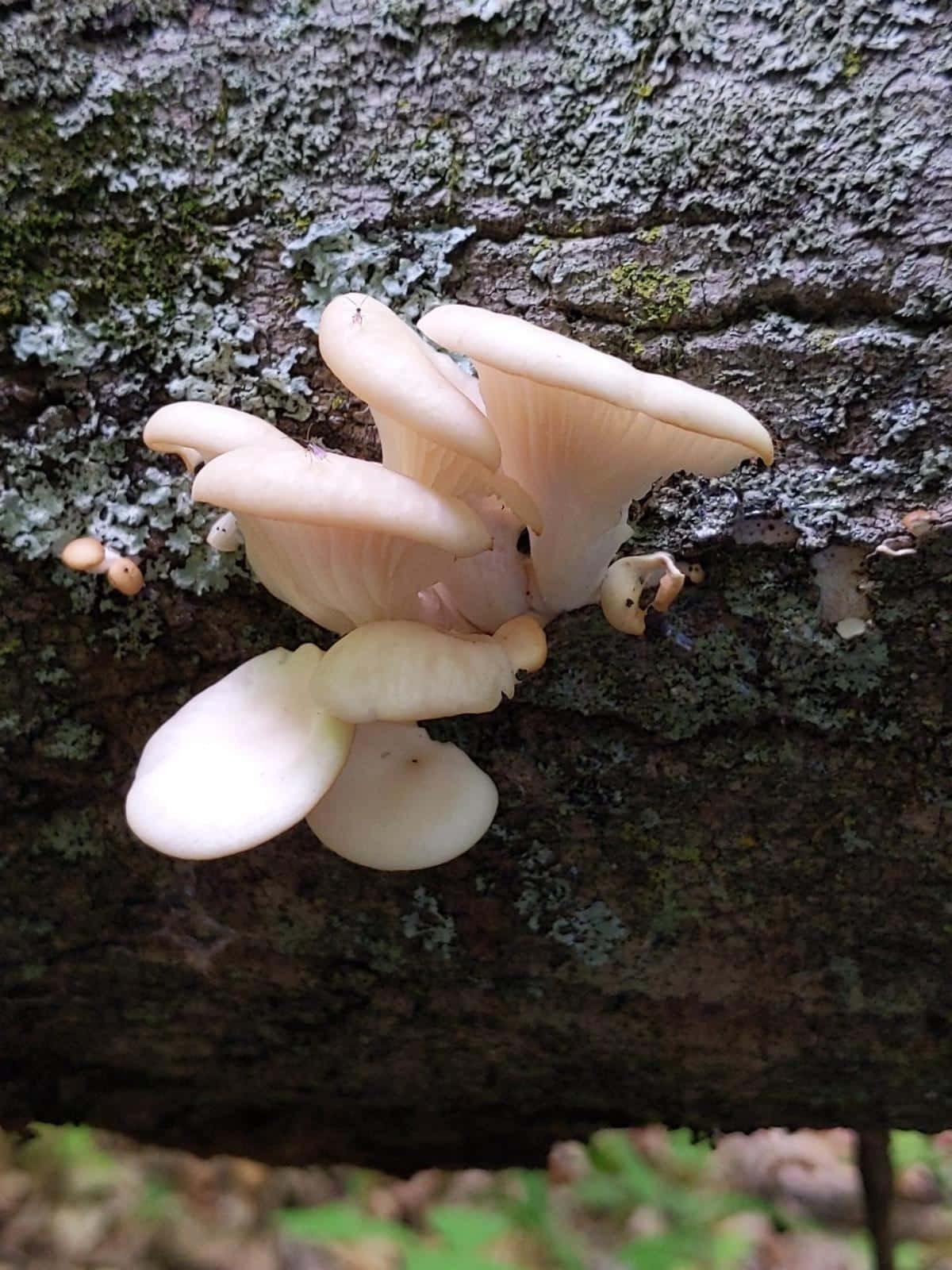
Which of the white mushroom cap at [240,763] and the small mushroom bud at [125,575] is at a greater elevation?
the small mushroom bud at [125,575]

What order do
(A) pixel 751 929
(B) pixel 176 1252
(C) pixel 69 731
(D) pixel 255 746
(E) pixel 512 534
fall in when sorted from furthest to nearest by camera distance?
1. (B) pixel 176 1252
2. (A) pixel 751 929
3. (C) pixel 69 731
4. (E) pixel 512 534
5. (D) pixel 255 746

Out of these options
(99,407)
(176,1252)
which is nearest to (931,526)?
(99,407)

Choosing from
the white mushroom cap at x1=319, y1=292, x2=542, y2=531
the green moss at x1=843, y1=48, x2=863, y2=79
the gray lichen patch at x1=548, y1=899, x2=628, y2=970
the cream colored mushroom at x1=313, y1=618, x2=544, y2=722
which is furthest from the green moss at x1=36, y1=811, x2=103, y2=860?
the green moss at x1=843, y1=48, x2=863, y2=79

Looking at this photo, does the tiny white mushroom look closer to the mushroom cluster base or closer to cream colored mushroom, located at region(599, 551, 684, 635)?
the mushroom cluster base

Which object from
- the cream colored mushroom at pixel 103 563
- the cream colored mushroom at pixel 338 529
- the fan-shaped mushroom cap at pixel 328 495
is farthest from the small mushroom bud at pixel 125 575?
the fan-shaped mushroom cap at pixel 328 495

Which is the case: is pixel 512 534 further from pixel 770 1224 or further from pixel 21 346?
pixel 770 1224

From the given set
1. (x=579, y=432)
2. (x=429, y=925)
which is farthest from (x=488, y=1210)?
(x=579, y=432)

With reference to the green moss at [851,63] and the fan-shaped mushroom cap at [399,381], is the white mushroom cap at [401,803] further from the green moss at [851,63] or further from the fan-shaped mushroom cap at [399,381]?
the green moss at [851,63]
